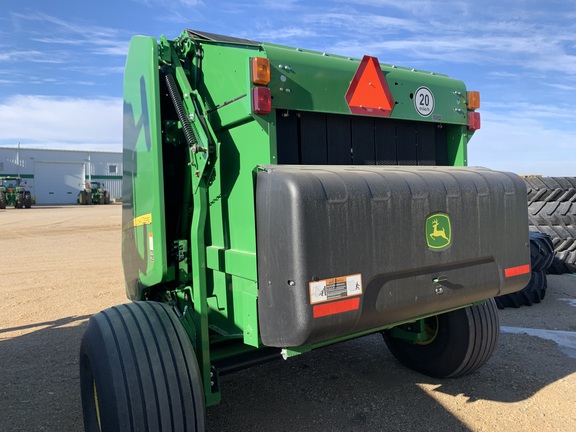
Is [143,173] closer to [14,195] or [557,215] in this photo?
[557,215]

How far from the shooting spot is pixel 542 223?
751 cm

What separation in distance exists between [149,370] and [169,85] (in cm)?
153

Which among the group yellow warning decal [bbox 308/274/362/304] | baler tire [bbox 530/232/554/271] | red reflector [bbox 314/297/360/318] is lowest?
baler tire [bbox 530/232/554/271]

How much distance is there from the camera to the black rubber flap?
2.02 metres

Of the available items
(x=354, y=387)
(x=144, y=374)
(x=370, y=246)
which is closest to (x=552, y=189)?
(x=354, y=387)

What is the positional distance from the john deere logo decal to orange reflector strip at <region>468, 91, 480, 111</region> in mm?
1126

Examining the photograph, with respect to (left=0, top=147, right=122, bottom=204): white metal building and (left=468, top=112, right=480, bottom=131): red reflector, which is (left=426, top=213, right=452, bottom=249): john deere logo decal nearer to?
(left=468, top=112, right=480, bottom=131): red reflector

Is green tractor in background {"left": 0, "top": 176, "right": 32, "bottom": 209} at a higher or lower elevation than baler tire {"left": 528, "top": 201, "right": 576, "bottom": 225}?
higher

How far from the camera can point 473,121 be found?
316cm

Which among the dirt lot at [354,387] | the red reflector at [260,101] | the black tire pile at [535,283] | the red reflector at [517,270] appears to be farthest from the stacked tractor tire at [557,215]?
the red reflector at [260,101]


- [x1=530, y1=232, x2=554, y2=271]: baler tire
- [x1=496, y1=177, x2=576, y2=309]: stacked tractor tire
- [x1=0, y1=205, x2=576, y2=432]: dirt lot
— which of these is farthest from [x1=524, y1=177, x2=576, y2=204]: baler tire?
[x1=0, y1=205, x2=576, y2=432]: dirt lot

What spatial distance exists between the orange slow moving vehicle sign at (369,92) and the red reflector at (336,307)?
1.11m

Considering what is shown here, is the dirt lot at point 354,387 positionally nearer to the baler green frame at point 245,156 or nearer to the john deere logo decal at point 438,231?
the baler green frame at point 245,156

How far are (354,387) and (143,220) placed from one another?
1940 mm
